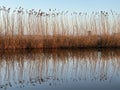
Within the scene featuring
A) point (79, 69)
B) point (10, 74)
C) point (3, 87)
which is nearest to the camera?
point (3, 87)

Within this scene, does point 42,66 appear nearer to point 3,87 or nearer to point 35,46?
point 3,87

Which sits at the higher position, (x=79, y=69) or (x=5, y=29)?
(x=5, y=29)

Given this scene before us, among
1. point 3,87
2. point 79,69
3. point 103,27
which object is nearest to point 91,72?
point 79,69

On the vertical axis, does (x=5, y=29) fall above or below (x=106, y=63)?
above

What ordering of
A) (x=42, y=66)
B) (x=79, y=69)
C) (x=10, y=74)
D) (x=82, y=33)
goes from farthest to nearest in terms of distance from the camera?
(x=82, y=33)
(x=42, y=66)
(x=79, y=69)
(x=10, y=74)

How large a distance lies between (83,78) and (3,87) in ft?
7.32

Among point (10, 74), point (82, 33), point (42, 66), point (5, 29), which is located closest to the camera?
point (10, 74)

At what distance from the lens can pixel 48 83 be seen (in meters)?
7.34

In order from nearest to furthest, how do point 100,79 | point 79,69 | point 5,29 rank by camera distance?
point 100,79 → point 79,69 → point 5,29

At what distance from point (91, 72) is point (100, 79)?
1.14 meters

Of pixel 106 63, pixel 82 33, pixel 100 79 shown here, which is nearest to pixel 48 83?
pixel 100 79

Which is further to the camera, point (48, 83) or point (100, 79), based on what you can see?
point (100, 79)

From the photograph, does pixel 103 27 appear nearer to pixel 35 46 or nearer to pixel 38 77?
pixel 35 46

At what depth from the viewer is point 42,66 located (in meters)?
10.3
